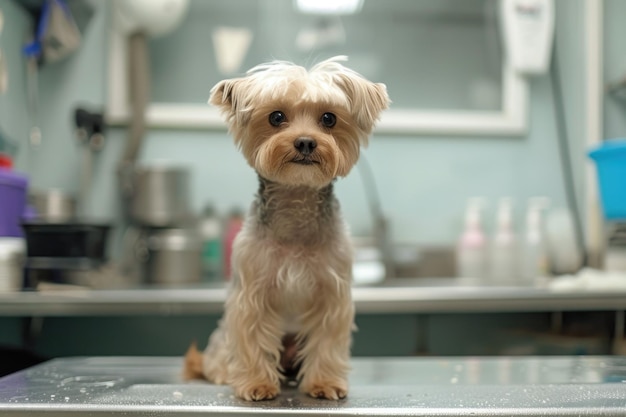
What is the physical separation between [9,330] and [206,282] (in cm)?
68

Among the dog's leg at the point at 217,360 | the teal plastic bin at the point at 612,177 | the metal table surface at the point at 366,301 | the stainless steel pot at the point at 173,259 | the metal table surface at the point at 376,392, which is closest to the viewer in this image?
the metal table surface at the point at 376,392

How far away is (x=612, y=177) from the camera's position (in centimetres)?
172

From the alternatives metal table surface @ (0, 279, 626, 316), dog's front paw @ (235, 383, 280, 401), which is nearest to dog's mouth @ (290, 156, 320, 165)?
dog's front paw @ (235, 383, 280, 401)

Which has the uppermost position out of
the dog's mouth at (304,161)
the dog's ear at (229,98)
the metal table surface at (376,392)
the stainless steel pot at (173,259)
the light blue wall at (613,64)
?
the light blue wall at (613,64)

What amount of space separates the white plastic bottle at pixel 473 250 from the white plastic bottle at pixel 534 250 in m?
0.13

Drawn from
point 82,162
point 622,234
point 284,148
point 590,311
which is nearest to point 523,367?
point 284,148

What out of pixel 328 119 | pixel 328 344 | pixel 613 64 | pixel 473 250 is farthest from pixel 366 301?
pixel 613 64

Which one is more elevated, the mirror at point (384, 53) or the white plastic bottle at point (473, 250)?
the mirror at point (384, 53)

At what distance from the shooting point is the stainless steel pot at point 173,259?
1918 millimetres

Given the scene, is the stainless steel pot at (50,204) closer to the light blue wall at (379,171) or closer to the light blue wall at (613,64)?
the light blue wall at (379,171)

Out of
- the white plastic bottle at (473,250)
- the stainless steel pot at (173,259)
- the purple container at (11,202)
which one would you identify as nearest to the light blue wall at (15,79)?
the purple container at (11,202)

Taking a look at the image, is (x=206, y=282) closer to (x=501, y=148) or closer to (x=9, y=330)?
(x=9, y=330)

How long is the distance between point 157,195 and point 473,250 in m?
1.08

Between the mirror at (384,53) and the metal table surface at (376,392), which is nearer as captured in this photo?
the metal table surface at (376,392)
